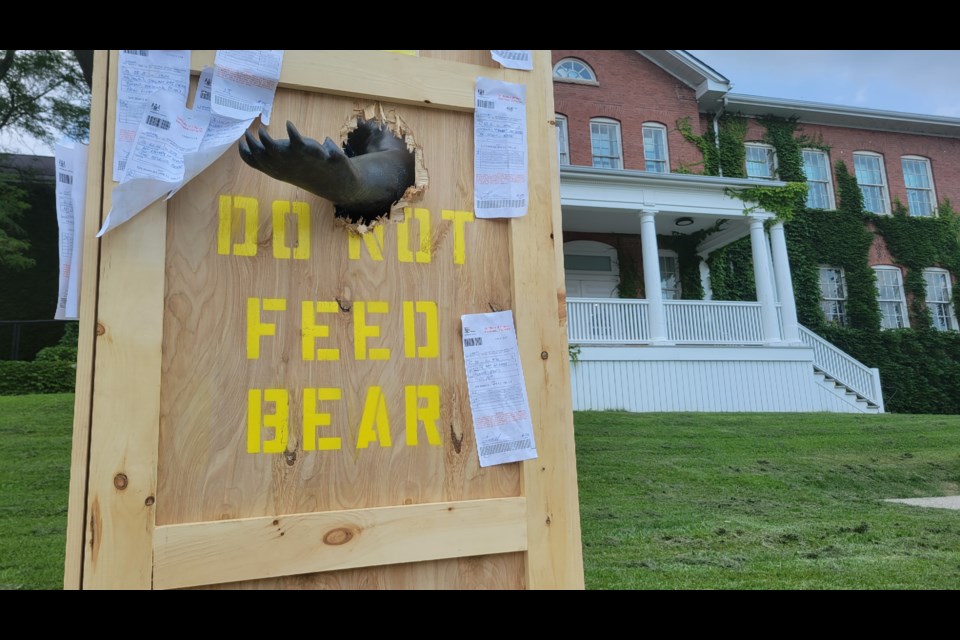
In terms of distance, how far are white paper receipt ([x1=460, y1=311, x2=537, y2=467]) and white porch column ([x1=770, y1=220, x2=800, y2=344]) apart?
1235cm

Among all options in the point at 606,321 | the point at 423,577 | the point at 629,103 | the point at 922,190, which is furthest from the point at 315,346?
the point at 922,190

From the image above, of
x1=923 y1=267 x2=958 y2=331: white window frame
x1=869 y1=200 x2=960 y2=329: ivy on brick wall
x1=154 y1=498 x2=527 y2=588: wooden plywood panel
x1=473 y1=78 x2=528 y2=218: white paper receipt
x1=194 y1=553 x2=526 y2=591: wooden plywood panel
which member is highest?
x1=869 y1=200 x2=960 y2=329: ivy on brick wall

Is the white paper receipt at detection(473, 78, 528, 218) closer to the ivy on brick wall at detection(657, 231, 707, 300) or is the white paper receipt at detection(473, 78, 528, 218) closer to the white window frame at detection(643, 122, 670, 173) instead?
the ivy on brick wall at detection(657, 231, 707, 300)

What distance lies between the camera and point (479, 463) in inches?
70.8

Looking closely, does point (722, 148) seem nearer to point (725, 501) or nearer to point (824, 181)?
point (824, 181)

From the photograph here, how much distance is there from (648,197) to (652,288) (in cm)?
206

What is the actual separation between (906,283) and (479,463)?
19838mm

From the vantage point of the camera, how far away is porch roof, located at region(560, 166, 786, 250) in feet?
40.6

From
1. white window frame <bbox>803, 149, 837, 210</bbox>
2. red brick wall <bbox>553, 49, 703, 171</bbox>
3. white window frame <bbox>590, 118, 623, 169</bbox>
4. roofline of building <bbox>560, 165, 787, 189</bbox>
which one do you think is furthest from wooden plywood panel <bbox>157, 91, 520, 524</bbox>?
white window frame <bbox>803, 149, 837, 210</bbox>

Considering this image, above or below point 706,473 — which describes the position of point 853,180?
above

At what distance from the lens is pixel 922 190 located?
18547 millimetres

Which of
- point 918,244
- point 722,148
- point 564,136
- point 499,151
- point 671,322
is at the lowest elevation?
point 499,151
